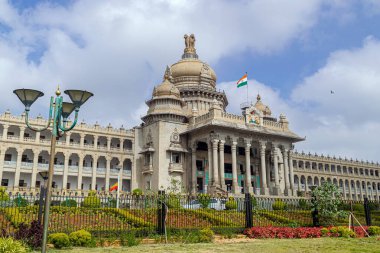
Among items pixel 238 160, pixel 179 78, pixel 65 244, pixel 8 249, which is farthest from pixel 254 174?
pixel 8 249

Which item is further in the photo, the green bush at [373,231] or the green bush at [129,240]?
the green bush at [373,231]

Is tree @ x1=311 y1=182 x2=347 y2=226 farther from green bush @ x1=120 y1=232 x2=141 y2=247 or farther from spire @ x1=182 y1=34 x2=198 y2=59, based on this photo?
spire @ x1=182 y1=34 x2=198 y2=59

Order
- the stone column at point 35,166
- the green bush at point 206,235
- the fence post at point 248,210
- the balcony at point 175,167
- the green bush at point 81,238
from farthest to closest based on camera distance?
the stone column at point 35,166 < the balcony at point 175,167 < the fence post at point 248,210 < the green bush at point 206,235 < the green bush at point 81,238

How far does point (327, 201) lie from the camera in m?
21.8

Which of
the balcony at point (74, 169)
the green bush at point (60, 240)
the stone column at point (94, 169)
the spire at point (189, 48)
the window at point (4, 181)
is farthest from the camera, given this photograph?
the spire at point (189, 48)

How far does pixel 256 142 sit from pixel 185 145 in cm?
868

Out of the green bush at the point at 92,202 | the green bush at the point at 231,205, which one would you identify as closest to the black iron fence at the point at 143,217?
the green bush at the point at 92,202

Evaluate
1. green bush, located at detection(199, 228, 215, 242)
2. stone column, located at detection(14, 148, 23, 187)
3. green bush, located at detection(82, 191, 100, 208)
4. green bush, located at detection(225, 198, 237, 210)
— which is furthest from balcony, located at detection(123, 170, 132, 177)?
green bush, located at detection(199, 228, 215, 242)

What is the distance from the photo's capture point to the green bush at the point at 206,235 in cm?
1727

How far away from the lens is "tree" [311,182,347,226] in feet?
71.4

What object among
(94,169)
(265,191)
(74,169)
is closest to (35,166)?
(74,169)

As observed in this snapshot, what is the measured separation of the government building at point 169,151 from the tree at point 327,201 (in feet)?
58.6

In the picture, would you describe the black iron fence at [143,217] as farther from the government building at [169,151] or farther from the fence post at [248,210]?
the government building at [169,151]

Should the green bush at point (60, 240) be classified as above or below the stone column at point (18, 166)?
below
